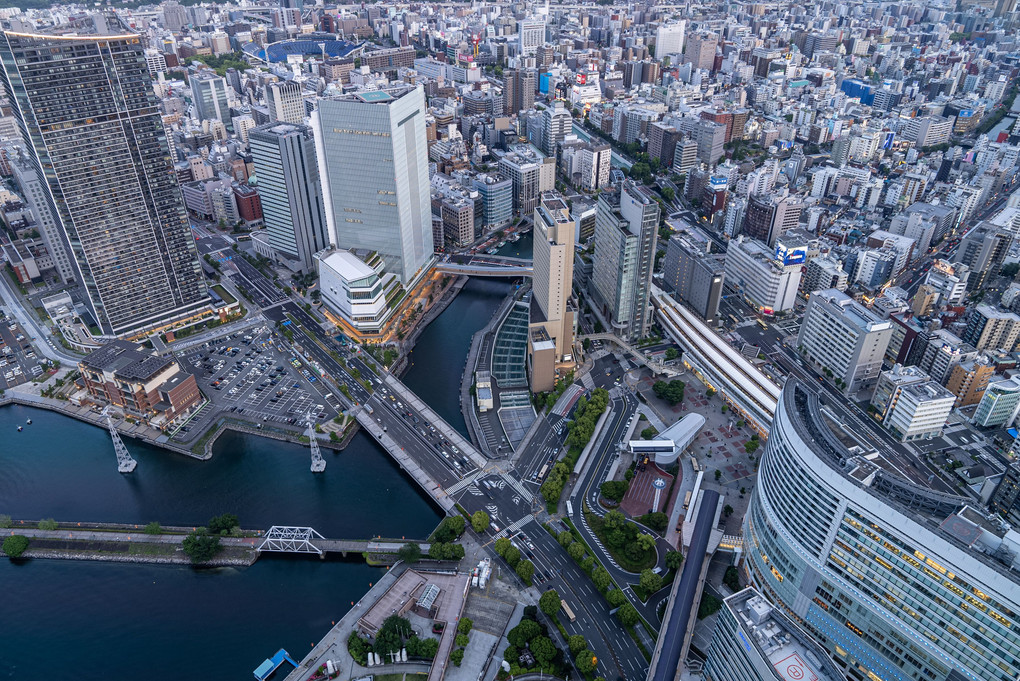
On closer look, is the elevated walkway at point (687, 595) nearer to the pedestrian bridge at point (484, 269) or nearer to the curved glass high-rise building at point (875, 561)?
the curved glass high-rise building at point (875, 561)

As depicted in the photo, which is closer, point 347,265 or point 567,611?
point 567,611

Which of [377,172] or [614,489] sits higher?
[377,172]

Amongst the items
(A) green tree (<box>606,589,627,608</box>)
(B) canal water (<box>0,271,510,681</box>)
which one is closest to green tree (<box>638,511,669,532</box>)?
(A) green tree (<box>606,589,627,608</box>)

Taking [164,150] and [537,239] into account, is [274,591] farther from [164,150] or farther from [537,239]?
[164,150]

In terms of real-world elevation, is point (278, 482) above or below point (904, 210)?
below

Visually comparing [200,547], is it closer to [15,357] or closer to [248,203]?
[15,357]

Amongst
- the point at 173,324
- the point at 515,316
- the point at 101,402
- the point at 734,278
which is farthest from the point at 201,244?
the point at 734,278

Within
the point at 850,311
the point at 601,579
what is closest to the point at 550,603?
the point at 601,579
